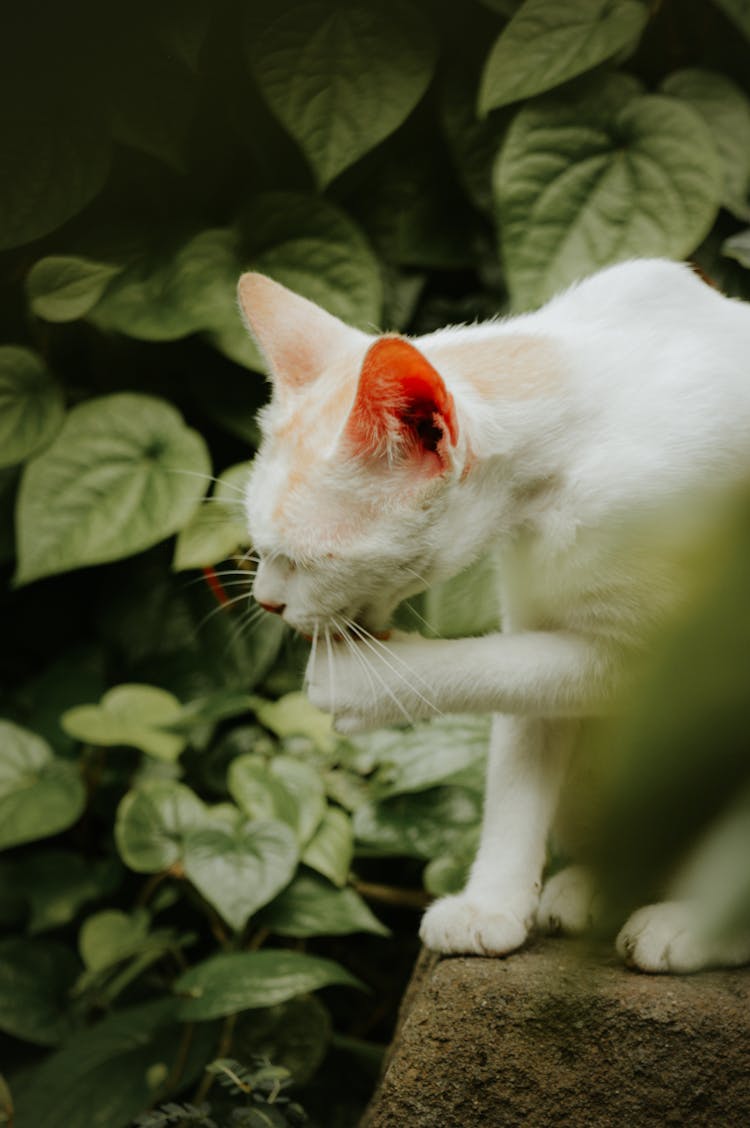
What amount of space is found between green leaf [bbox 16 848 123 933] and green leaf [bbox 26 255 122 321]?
87 centimetres

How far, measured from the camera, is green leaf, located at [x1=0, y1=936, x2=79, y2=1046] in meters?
1.57

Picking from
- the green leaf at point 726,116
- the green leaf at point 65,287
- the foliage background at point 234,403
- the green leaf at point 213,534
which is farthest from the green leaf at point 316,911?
the green leaf at point 726,116

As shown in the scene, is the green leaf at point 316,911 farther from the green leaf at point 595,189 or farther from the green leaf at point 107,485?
the green leaf at point 595,189

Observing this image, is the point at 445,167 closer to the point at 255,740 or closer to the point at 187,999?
the point at 255,740

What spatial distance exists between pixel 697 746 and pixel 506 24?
A: 5.65ft

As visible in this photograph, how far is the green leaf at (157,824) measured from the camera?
153cm

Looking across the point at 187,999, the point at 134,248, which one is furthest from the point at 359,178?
the point at 187,999

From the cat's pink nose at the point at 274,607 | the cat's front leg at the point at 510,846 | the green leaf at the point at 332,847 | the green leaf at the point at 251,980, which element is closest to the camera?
the cat's pink nose at the point at 274,607

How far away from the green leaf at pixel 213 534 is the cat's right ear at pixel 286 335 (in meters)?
0.57

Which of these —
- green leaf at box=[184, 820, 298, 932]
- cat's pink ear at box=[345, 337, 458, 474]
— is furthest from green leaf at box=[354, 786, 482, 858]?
cat's pink ear at box=[345, 337, 458, 474]

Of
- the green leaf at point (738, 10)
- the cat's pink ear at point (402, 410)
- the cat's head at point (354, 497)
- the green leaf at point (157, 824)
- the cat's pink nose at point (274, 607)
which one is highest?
the green leaf at point (738, 10)

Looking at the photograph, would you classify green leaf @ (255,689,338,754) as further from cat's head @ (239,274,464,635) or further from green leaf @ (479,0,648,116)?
green leaf @ (479,0,648,116)

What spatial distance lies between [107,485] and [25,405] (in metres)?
0.22

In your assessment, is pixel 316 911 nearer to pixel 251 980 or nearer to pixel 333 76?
pixel 251 980
